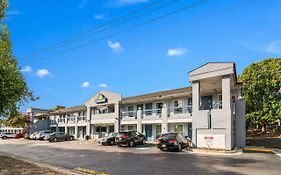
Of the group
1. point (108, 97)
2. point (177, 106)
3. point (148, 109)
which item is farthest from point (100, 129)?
point (177, 106)

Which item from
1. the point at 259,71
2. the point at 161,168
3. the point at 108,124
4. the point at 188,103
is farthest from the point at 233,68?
the point at 108,124

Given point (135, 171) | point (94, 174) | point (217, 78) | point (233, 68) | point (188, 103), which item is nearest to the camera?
point (94, 174)

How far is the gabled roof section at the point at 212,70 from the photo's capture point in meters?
25.0

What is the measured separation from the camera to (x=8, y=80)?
704 inches

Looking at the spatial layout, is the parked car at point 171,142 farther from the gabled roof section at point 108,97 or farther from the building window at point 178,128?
the gabled roof section at point 108,97

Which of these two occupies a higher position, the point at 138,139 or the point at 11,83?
the point at 11,83

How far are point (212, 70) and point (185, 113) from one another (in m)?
7.70

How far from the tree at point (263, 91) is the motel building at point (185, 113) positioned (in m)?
12.7

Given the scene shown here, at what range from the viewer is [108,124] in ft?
148

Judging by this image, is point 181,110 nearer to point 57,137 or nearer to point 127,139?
point 127,139

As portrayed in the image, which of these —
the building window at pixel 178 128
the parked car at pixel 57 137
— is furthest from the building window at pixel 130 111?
the parked car at pixel 57 137

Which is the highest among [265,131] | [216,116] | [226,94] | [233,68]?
[233,68]

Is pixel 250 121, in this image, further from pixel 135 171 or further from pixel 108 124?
pixel 135 171

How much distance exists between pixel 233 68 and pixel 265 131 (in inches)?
996
